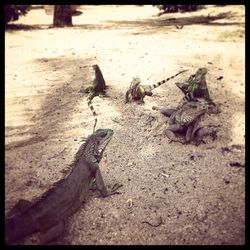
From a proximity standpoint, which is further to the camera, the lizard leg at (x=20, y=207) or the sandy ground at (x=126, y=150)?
the sandy ground at (x=126, y=150)

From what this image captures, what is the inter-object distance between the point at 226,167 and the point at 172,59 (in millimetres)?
3245

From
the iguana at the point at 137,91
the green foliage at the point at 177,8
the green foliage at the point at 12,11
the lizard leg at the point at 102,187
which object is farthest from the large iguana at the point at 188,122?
the green foliage at the point at 177,8

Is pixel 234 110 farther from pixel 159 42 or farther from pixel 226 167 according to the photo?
pixel 159 42

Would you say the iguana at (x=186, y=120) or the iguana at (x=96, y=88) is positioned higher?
the iguana at (x=96, y=88)

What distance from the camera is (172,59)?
6.28 m

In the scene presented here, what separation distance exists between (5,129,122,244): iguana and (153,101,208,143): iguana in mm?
1095

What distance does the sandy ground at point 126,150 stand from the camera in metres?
2.90

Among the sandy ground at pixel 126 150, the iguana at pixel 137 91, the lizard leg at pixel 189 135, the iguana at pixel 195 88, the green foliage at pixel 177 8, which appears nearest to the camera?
the sandy ground at pixel 126 150

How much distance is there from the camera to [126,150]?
414 centimetres

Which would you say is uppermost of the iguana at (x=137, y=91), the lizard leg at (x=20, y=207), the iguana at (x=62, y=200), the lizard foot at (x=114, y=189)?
the iguana at (x=137, y=91)

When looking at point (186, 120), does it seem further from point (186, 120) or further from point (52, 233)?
point (52, 233)

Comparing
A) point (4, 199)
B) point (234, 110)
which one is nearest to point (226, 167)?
point (234, 110)

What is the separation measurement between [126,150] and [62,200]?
1.22m

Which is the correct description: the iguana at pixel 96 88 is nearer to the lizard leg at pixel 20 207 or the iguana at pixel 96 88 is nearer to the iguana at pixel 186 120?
the iguana at pixel 186 120
